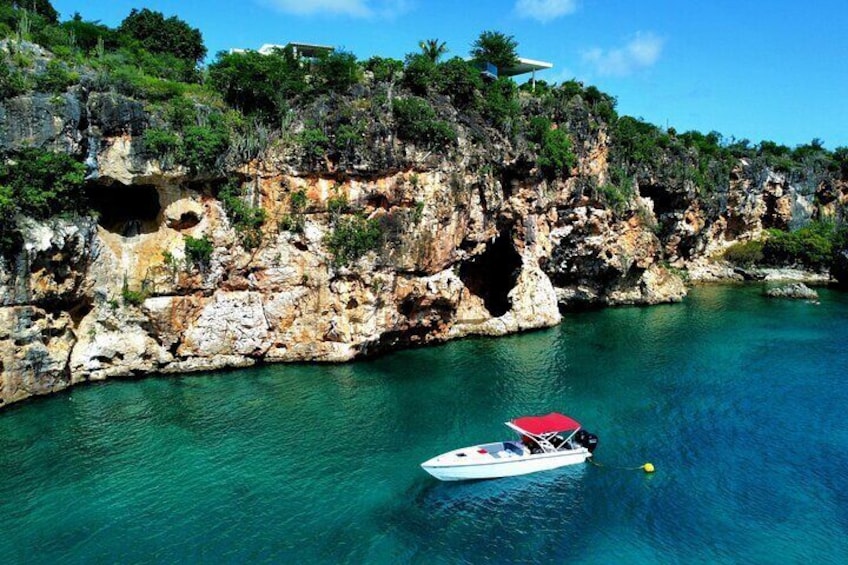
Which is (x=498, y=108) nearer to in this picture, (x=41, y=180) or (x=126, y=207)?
(x=126, y=207)

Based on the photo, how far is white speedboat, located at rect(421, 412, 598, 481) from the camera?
68.1 ft

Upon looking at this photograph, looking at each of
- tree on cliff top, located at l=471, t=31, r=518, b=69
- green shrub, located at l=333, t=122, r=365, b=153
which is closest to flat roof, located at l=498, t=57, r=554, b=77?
tree on cliff top, located at l=471, t=31, r=518, b=69

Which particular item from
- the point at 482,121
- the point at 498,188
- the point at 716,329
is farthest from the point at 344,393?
the point at 716,329

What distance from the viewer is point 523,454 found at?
21.7 m

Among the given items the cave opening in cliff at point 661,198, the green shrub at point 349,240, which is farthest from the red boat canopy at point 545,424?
the cave opening in cliff at point 661,198

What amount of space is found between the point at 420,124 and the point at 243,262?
1324 cm

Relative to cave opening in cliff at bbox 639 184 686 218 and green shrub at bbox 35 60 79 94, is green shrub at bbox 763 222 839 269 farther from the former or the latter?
green shrub at bbox 35 60 79 94

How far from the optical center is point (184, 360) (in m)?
31.2

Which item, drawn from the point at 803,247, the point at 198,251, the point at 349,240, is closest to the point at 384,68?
the point at 349,240

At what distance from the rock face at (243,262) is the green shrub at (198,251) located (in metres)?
0.21

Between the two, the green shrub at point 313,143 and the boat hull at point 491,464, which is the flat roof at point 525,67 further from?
the boat hull at point 491,464

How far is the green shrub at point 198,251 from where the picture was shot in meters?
31.3

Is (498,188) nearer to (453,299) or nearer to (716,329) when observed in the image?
(453,299)

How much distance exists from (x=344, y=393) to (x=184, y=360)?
9.45 meters
